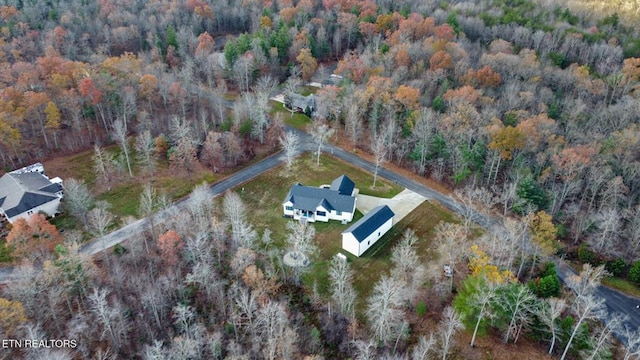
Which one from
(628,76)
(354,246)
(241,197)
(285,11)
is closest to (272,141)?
(241,197)

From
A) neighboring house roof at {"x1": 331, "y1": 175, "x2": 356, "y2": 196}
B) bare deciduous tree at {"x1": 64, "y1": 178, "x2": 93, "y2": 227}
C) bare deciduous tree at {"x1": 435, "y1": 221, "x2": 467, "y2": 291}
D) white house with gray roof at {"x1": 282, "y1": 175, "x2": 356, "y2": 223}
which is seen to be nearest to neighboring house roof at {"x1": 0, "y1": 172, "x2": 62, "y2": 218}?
bare deciduous tree at {"x1": 64, "y1": 178, "x2": 93, "y2": 227}

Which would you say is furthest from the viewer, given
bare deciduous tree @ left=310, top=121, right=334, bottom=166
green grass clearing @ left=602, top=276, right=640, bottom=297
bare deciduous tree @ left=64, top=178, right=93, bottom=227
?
bare deciduous tree @ left=310, top=121, right=334, bottom=166

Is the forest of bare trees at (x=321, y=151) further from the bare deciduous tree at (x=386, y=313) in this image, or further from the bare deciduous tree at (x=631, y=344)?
the bare deciduous tree at (x=631, y=344)

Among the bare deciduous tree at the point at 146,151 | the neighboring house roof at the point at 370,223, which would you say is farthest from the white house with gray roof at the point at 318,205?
the bare deciduous tree at the point at 146,151

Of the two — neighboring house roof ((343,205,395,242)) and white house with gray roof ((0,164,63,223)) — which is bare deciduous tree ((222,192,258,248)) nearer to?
neighboring house roof ((343,205,395,242))

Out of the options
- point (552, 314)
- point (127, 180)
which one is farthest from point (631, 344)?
point (127, 180)
